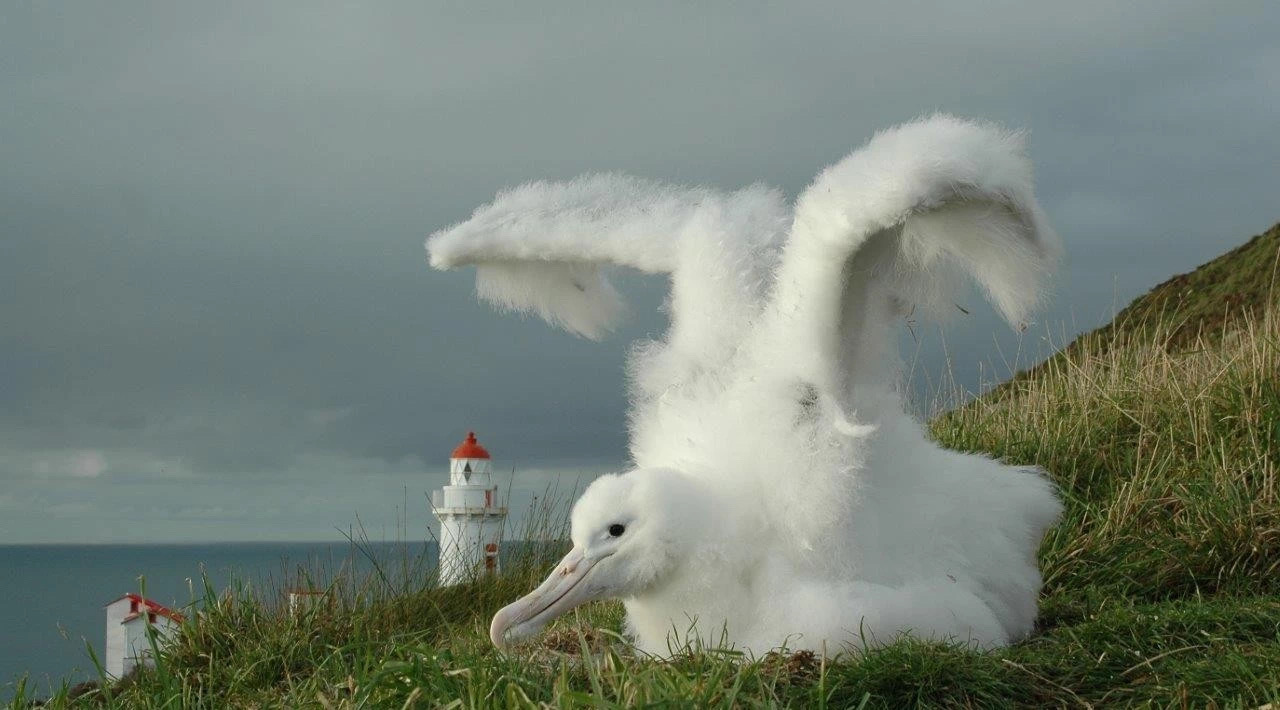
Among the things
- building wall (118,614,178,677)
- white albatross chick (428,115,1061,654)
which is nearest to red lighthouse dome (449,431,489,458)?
building wall (118,614,178,677)

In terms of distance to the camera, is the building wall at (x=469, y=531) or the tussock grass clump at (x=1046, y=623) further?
the building wall at (x=469, y=531)

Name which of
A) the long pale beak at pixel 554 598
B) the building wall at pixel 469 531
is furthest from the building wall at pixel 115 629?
the long pale beak at pixel 554 598

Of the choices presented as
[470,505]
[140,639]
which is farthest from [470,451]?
[140,639]

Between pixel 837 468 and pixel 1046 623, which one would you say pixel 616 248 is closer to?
pixel 837 468

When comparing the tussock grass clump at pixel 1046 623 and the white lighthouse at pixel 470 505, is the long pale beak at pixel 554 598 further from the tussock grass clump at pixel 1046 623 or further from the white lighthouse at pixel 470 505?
the white lighthouse at pixel 470 505

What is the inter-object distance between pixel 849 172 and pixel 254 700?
3369 mm

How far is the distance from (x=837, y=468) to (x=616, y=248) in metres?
2.04

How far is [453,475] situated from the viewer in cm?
1202

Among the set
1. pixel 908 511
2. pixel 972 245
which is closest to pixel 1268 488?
pixel 908 511

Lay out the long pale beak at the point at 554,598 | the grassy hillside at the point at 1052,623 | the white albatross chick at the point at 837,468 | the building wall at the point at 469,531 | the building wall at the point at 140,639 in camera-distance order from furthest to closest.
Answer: the building wall at the point at 469,531, the building wall at the point at 140,639, the long pale beak at the point at 554,598, the white albatross chick at the point at 837,468, the grassy hillside at the point at 1052,623

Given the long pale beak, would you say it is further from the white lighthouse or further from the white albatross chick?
the white lighthouse

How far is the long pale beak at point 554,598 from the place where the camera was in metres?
4.79

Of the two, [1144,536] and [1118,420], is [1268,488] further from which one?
[1118,420]

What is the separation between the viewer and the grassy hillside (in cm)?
405
